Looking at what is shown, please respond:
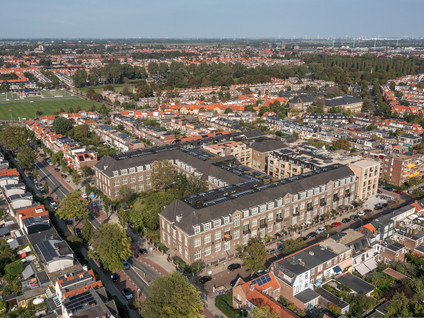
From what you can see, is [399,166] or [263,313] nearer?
[263,313]

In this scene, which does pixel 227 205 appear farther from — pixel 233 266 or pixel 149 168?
pixel 149 168

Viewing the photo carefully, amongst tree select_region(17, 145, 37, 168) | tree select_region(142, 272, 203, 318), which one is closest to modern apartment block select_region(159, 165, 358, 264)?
tree select_region(142, 272, 203, 318)

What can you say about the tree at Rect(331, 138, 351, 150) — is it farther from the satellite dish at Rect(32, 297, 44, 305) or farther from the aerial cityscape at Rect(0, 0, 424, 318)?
the satellite dish at Rect(32, 297, 44, 305)

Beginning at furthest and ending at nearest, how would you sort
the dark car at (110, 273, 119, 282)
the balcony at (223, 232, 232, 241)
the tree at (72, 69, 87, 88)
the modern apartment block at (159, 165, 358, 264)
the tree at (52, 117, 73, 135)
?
the tree at (72, 69, 87, 88) → the tree at (52, 117, 73, 135) → the balcony at (223, 232, 232, 241) → the modern apartment block at (159, 165, 358, 264) → the dark car at (110, 273, 119, 282)

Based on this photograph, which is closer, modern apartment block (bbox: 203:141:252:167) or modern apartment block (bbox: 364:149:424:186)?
modern apartment block (bbox: 364:149:424:186)

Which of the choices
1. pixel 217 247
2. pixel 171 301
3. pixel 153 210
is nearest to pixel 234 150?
pixel 153 210

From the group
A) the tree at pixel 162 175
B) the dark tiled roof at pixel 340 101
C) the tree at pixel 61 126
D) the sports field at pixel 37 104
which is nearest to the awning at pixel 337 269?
the tree at pixel 162 175
